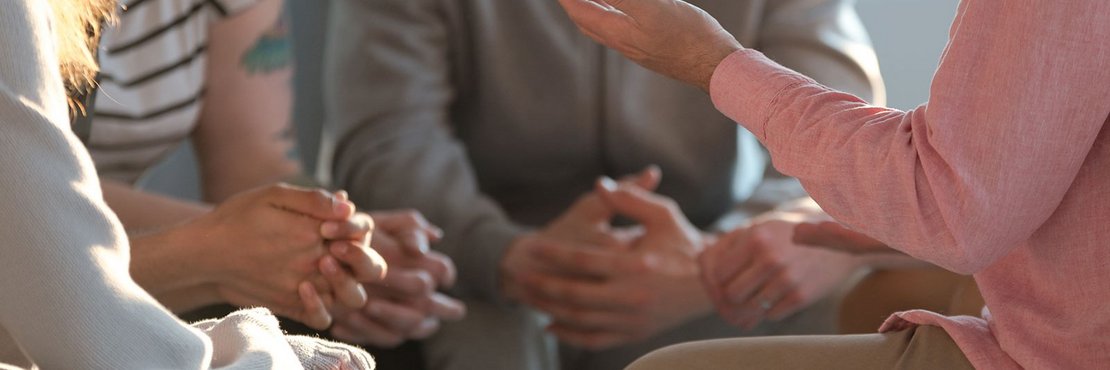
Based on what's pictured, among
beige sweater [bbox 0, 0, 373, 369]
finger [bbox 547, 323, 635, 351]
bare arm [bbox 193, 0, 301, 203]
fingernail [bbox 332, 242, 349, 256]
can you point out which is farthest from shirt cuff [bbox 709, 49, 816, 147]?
bare arm [bbox 193, 0, 301, 203]

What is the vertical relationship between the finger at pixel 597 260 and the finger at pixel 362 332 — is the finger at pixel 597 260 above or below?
above

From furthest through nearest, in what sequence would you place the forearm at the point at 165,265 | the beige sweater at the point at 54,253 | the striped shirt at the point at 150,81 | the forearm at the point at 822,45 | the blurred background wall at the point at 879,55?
the blurred background wall at the point at 879,55 < the forearm at the point at 822,45 < the striped shirt at the point at 150,81 < the forearm at the point at 165,265 < the beige sweater at the point at 54,253

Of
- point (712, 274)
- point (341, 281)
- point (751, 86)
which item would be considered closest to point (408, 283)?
point (341, 281)

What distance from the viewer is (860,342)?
822 mm

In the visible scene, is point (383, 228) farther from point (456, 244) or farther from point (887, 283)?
point (887, 283)

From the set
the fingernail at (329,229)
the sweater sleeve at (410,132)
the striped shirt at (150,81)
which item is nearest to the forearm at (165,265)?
the fingernail at (329,229)

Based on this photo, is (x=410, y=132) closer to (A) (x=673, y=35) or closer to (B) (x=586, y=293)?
(B) (x=586, y=293)

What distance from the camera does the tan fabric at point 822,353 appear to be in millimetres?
792

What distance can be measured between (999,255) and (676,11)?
0.23 metres

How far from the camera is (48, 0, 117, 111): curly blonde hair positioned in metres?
0.80

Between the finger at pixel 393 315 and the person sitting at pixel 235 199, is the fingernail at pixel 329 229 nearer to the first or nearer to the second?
the person sitting at pixel 235 199

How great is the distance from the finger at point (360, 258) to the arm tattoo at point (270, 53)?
0.49 meters

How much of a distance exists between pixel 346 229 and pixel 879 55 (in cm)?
137

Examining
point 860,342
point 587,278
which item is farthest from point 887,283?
point 587,278
